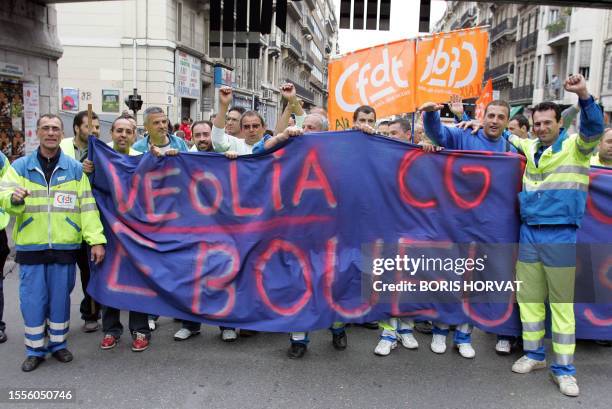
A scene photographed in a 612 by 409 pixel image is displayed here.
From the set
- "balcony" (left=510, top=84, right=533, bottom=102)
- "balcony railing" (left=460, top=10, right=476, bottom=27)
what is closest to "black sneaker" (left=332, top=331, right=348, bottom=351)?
"balcony" (left=510, top=84, right=533, bottom=102)

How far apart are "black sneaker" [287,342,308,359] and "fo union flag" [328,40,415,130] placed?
3.68m

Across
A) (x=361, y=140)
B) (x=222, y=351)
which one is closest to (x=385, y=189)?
(x=361, y=140)

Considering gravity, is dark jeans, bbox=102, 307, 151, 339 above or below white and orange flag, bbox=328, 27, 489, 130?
below

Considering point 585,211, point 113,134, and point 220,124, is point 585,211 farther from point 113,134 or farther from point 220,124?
point 113,134

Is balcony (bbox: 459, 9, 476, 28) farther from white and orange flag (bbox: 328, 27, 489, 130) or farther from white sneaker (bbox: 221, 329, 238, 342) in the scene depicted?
white sneaker (bbox: 221, 329, 238, 342)

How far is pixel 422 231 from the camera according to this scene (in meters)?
4.16

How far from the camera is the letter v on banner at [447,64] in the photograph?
7.06m

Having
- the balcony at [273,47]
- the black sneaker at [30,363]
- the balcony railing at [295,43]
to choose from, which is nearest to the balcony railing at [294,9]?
the balcony railing at [295,43]

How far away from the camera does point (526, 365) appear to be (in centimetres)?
392

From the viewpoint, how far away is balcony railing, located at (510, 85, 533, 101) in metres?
42.7

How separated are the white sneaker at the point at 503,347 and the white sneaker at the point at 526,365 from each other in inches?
9.8

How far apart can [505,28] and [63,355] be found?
2164 inches

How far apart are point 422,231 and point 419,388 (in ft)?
3.86

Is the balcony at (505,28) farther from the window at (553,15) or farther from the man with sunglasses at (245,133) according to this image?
the man with sunglasses at (245,133)
